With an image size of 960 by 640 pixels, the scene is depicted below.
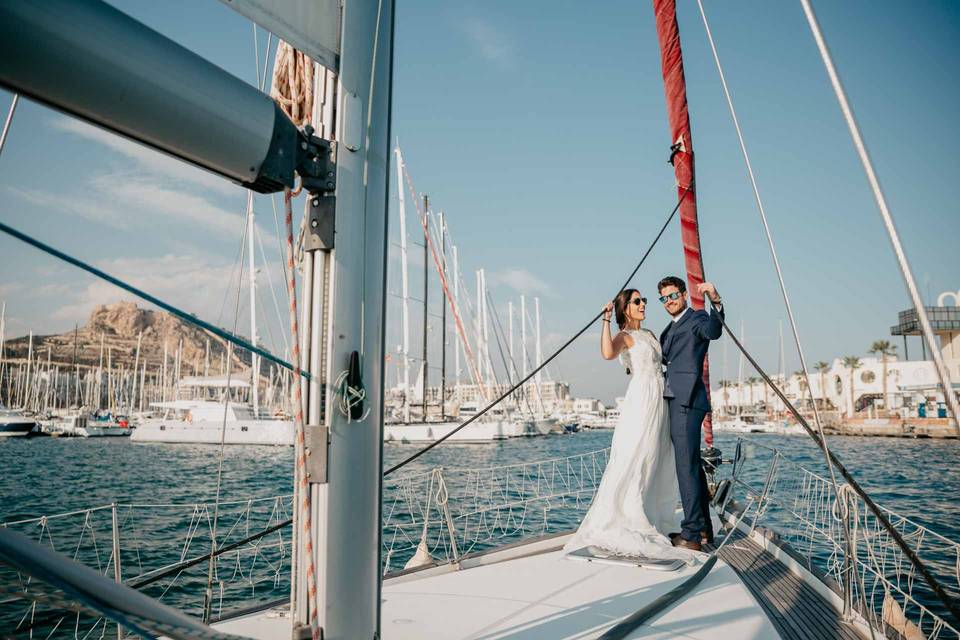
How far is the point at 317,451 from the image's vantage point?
6.20 ft

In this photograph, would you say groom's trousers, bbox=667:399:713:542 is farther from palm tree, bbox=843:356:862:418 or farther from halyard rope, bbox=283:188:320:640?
palm tree, bbox=843:356:862:418

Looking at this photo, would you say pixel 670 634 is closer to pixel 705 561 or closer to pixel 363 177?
pixel 705 561

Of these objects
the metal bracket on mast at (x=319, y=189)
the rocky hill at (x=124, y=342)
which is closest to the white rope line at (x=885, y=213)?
the metal bracket on mast at (x=319, y=189)

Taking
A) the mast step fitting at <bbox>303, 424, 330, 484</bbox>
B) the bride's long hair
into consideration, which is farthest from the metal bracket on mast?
the bride's long hair

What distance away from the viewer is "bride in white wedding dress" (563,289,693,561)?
409 centimetres

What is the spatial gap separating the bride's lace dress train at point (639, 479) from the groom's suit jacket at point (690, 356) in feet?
0.43

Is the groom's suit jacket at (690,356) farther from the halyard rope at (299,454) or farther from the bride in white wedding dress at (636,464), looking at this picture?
the halyard rope at (299,454)

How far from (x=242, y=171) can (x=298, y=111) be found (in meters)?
0.78

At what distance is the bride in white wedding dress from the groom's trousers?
18 cm

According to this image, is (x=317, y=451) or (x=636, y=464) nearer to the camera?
(x=317, y=451)

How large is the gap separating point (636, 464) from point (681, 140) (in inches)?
118

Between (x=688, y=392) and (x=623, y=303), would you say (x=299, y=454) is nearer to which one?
(x=688, y=392)

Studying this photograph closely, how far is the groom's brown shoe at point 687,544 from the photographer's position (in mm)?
4114

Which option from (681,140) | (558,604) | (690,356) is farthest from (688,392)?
(681,140)
